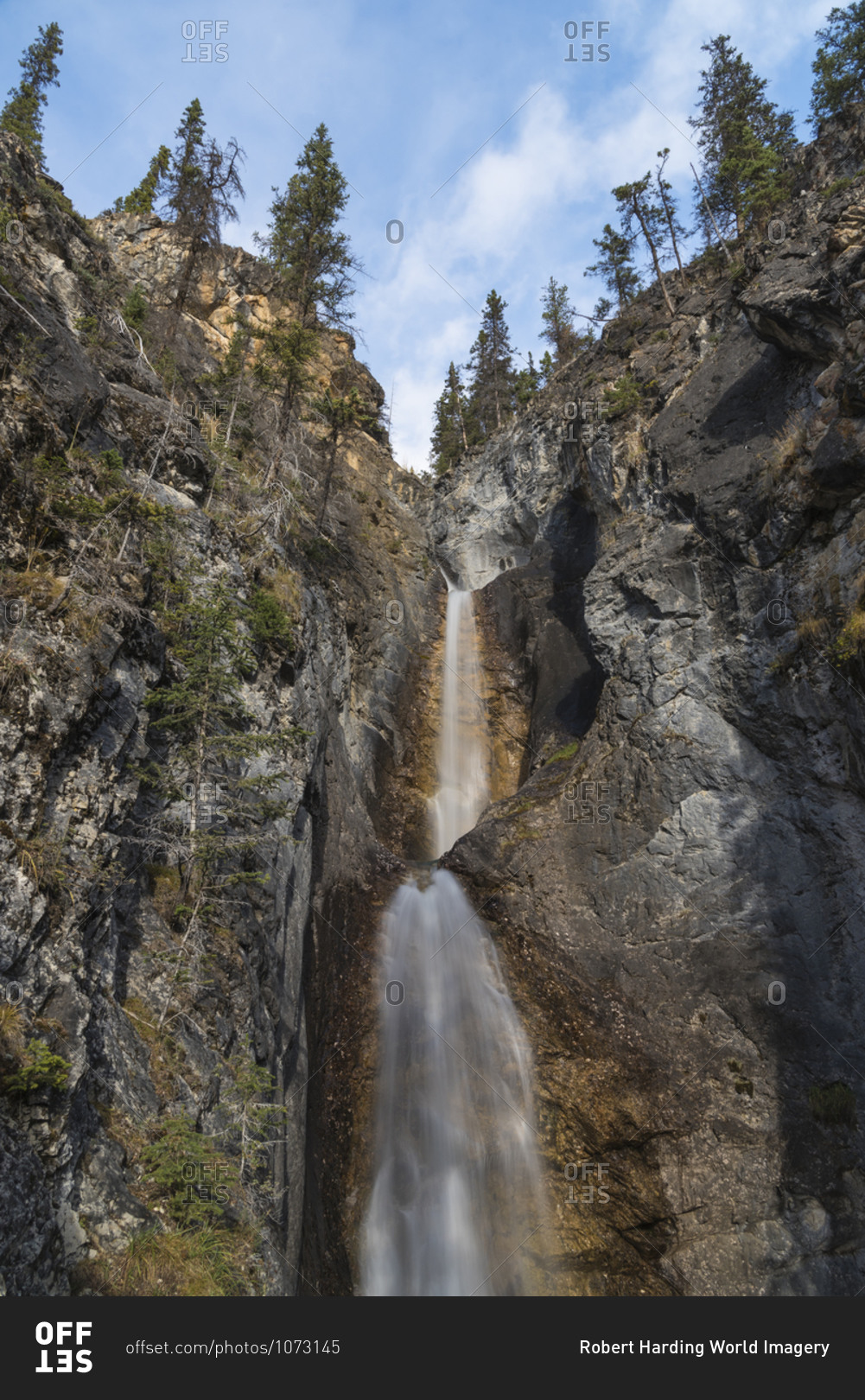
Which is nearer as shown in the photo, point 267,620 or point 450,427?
point 267,620

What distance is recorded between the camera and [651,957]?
15.1m

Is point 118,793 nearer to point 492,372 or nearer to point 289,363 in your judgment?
point 289,363

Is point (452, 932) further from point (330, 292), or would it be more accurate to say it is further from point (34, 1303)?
point (330, 292)

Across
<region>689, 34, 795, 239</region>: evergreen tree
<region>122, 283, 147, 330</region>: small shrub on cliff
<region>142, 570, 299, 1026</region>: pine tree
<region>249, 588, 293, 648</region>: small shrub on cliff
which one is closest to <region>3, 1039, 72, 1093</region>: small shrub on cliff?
<region>142, 570, 299, 1026</region>: pine tree

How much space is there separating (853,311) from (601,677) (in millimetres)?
11525

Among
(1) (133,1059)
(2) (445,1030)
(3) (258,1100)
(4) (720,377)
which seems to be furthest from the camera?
(4) (720,377)

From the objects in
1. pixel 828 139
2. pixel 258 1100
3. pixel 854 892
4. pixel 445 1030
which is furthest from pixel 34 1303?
pixel 828 139

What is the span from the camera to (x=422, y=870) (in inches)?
719

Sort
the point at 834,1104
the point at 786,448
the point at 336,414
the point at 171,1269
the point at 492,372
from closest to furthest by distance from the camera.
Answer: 1. the point at 171,1269
2. the point at 834,1104
3. the point at 786,448
4. the point at 336,414
5. the point at 492,372

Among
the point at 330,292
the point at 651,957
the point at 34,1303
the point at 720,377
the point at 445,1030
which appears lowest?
the point at 34,1303

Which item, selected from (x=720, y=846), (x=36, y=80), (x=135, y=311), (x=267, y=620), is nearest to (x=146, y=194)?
(x=36, y=80)

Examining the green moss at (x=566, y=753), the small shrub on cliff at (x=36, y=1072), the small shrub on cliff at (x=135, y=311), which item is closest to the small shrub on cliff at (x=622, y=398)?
the green moss at (x=566, y=753)

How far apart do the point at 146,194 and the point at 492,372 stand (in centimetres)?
2149

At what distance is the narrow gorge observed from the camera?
7.76m
